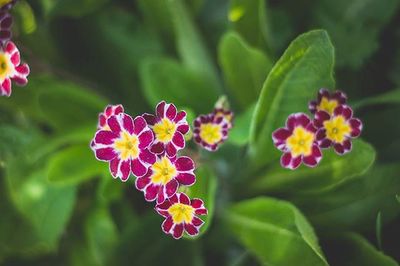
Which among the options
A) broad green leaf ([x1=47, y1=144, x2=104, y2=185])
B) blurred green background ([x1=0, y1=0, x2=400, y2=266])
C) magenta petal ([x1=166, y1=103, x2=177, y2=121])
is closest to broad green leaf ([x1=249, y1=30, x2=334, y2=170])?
blurred green background ([x1=0, y1=0, x2=400, y2=266])

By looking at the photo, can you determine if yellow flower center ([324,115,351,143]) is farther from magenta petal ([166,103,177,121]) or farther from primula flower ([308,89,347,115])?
magenta petal ([166,103,177,121])

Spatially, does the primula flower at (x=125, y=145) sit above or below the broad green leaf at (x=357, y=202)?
above

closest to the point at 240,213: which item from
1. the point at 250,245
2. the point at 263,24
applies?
the point at 250,245

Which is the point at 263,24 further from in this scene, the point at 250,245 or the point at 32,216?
the point at 32,216

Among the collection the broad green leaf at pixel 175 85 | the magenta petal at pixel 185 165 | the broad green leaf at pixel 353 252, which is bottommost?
the broad green leaf at pixel 353 252

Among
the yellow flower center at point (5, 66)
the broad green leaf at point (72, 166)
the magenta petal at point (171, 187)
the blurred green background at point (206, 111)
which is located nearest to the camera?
the magenta petal at point (171, 187)

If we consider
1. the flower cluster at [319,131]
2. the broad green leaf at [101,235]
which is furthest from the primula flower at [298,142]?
the broad green leaf at [101,235]

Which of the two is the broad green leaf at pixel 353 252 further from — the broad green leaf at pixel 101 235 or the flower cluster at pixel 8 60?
the flower cluster at pixel 8 60
